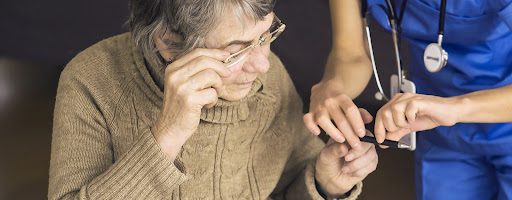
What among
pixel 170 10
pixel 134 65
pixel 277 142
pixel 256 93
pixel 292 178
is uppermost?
pixel 170 10

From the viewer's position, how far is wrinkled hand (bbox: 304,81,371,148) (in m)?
1.40

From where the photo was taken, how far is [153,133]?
1.33 meters

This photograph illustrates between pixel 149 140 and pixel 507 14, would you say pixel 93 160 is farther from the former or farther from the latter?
pixel 507 14

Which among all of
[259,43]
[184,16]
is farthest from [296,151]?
[184,16]

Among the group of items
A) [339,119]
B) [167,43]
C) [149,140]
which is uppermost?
[167,43]

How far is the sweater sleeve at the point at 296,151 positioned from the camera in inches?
65.7

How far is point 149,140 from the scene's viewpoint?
4.34 ft

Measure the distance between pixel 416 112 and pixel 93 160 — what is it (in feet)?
2.00

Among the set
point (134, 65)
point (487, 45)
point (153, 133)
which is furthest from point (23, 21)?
point (487, 45)

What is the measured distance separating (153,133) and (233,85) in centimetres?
19

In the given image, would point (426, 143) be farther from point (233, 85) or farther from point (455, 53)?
point (233, 85)

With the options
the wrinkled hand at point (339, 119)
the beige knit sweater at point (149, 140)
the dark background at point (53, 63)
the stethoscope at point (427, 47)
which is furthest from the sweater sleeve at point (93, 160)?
the dark background at point (53, 63)

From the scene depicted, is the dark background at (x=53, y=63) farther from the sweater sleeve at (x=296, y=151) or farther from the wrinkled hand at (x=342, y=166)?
the wrinkled hand at (x=342, y=166)

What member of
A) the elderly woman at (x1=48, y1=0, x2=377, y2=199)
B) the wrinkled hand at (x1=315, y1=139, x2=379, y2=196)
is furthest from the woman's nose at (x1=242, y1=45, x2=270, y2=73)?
the wrinkled hand at (x1=315, y1=139, x2=379, y2=196)
